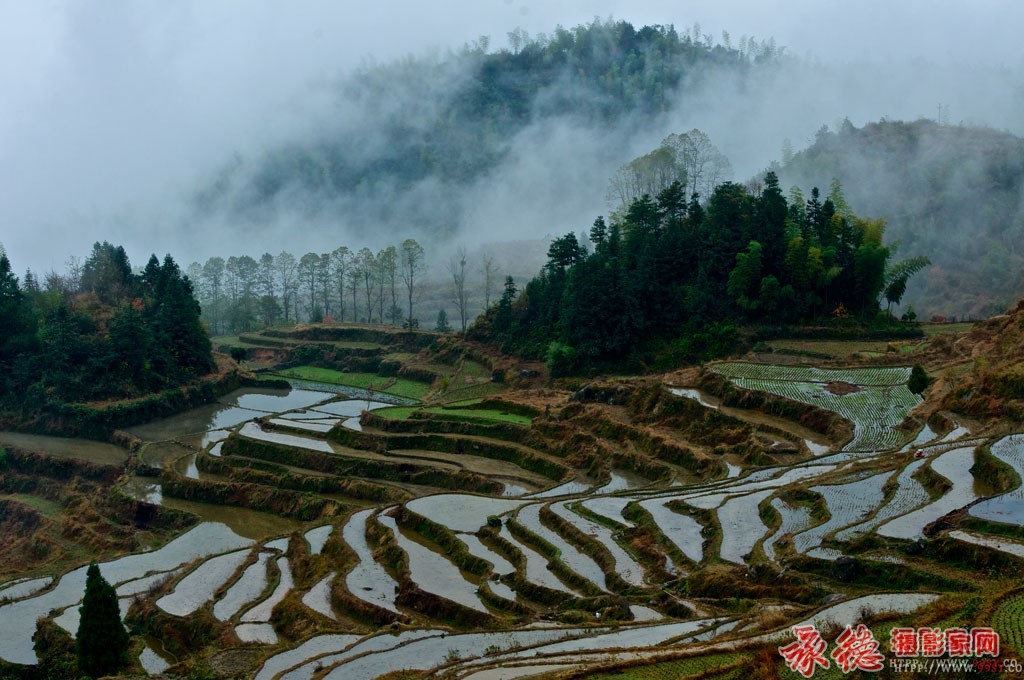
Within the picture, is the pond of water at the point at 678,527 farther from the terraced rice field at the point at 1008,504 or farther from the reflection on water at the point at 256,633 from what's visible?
the reflection on water at the point at 256,633

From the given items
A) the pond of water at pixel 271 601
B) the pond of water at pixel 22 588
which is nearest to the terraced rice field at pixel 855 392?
the pond of water at pixel 271 601

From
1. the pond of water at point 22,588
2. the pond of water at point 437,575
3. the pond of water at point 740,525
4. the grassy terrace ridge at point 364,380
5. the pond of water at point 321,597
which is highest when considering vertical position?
the pond of water at point 740,525

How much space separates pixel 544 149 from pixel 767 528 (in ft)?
317

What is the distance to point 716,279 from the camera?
43.5m

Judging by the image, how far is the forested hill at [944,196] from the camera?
5112cm

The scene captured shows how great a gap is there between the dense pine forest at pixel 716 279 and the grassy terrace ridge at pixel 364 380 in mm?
7610

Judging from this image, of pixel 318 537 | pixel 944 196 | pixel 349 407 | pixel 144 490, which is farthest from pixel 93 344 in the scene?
pixel 944 196

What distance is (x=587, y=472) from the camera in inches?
1118

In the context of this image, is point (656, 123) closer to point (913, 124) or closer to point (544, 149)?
point (544, 149)

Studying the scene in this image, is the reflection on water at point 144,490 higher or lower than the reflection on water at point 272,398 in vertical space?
lower

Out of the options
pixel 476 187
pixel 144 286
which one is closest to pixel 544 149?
pixel 476 187

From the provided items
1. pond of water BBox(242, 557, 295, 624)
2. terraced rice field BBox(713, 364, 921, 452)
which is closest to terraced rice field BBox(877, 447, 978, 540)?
terraced rice field BBox(713, 364, 921, 452)

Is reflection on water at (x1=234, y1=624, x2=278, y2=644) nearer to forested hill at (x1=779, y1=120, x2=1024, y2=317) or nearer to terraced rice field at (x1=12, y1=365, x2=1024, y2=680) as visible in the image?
terraced rice field at (x1=12, y1=365, x2=1024, y2=680)

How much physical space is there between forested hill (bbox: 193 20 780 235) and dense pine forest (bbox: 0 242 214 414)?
199 ft
